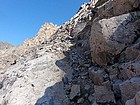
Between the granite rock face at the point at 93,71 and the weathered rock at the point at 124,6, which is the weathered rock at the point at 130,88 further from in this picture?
the weathered rock at the point at 124,6

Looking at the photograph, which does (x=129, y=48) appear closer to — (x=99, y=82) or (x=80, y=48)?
(x=99, y=82)

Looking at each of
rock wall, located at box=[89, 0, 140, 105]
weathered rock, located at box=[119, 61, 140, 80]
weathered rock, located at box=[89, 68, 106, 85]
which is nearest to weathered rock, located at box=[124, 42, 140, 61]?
rock wall, located at box=[89, 0, 140, 105]

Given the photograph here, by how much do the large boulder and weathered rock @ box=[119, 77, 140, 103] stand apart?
2.45 meters

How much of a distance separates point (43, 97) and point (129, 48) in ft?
16.5

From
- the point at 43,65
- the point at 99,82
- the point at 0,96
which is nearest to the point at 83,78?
the point at 99,82

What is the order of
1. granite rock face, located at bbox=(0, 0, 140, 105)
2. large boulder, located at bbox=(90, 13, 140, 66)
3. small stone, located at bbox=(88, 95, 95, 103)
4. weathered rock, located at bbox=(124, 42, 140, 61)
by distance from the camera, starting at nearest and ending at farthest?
granite rock face, located at bbox=(0, 0, 140, 105) < weathered rock, located at bbox=(124, 42, 140, 61) < small stone, located at bbox=(88, 95, 95, 103) < large boulder, located at bbox=(90, 13, 140, 66)

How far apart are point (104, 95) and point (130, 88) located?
145 centimetres

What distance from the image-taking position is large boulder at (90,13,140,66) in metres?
10.3

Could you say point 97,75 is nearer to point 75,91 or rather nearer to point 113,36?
point 75,91

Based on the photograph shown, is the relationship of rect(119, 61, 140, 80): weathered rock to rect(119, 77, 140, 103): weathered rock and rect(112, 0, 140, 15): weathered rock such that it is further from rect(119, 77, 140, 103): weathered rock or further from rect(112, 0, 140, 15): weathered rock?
rect(112, 0, 140, 15): weathered rock

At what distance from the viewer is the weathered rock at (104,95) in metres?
8.86

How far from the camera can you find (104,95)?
912 centimetres

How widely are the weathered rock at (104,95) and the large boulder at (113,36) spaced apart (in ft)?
6.21

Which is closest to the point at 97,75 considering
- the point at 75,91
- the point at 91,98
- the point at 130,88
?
the point at 91,98
